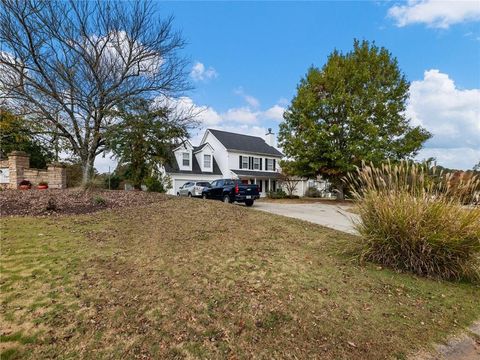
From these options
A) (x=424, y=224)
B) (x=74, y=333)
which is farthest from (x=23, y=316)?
(x=424, y=224)

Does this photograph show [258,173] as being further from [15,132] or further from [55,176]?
[15,132]

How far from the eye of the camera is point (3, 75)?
34.5 feet

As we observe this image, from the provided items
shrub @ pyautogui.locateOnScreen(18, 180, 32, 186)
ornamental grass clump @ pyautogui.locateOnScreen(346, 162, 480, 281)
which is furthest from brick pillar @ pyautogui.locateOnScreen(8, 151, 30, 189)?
ornamental grass clump @ pyautogui.locateOnScreen(346, 162, 480, 281)

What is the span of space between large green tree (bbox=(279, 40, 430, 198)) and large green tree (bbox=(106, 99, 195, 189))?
32.9 feet

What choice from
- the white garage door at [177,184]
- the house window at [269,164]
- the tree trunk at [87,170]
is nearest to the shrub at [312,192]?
the house window at [269,164]

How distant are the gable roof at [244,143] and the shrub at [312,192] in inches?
217

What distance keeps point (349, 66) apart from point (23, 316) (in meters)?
21.9

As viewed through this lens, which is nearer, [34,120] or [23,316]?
[23,316]

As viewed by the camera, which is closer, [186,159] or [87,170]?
[87,170]

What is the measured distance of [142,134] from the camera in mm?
12477

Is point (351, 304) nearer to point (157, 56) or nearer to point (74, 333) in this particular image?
point (74, 333)

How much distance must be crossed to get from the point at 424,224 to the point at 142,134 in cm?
1149

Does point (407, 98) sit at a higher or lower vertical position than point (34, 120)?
higher

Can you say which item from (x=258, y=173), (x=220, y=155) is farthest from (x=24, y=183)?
(x=258, y=173)
